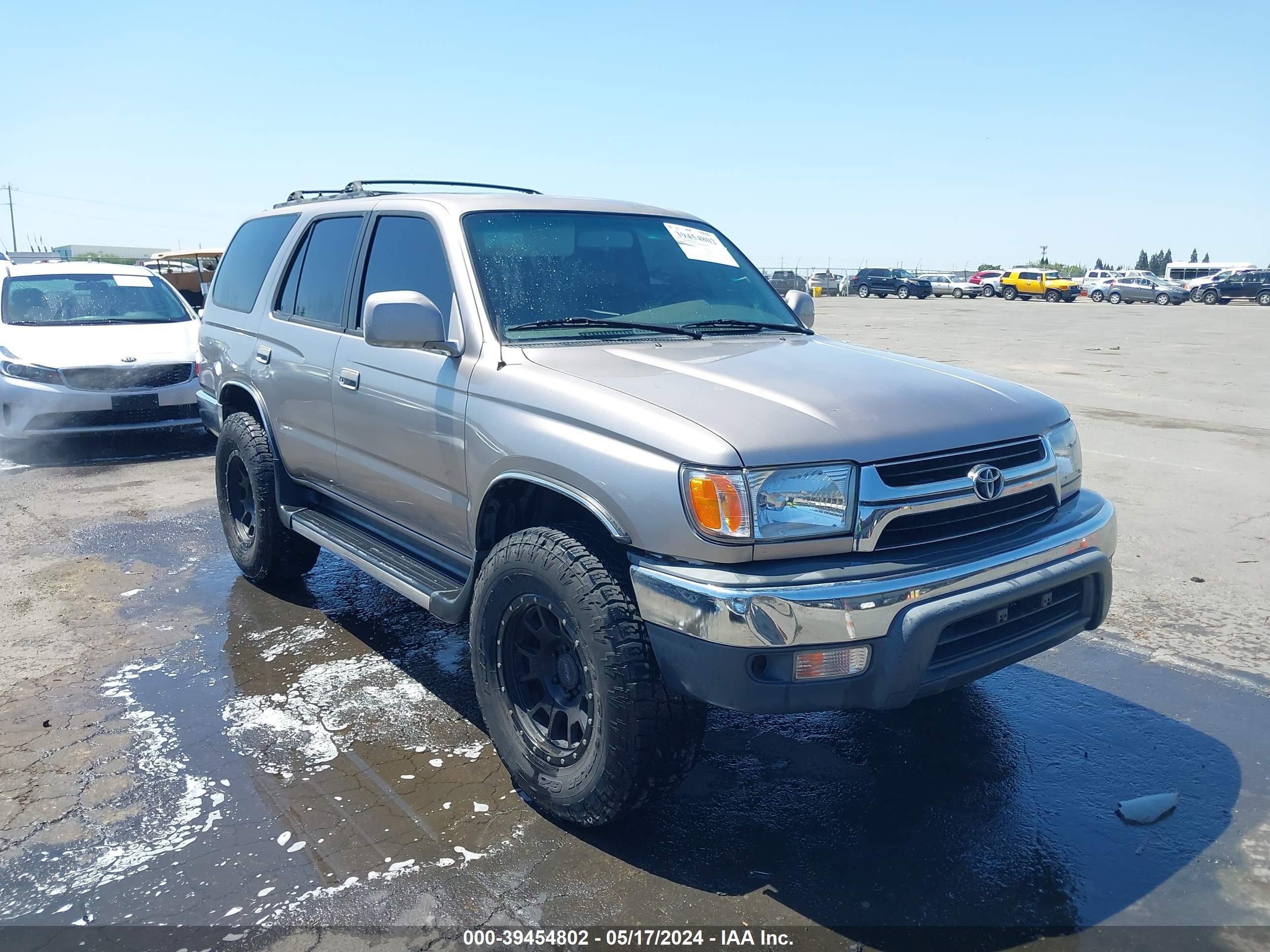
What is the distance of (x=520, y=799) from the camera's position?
10.8 feet

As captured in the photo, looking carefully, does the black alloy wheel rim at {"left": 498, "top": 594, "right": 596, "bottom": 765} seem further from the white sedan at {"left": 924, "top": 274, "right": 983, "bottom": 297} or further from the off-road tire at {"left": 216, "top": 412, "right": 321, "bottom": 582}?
the white sedan at {"left": 924, "top": 274, "right": 983, "bottom": 297}

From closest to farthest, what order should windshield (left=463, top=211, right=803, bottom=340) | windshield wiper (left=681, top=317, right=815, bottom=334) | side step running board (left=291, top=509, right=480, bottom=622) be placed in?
side step running board (left=291, top=509, right=480, bottom=622)
windshield (left=463, top=211, right=803, bottom=340)
windshield wiper (left=681, top=317, right=815, bottom=334)

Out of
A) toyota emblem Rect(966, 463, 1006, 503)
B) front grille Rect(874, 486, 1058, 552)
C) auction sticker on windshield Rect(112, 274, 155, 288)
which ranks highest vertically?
auction sticker on windshield Rect(112, 274, 155, 288)

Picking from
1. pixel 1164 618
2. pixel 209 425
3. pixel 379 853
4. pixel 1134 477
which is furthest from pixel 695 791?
pixel 1134 477

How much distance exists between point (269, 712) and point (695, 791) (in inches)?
69.3

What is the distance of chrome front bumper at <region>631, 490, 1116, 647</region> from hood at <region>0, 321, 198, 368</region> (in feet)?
23.7

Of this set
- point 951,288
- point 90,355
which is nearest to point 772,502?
point 90,355

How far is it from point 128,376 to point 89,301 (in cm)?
173

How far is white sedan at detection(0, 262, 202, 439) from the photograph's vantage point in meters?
8.51

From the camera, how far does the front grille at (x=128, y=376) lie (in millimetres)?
8555

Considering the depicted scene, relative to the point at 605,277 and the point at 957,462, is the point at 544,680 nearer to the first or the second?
the point at 957,462

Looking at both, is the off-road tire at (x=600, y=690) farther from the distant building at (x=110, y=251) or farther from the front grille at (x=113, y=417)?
the distant building at (x=110, y=251)

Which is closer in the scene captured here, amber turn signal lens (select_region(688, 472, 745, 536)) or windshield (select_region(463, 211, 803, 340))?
amber turn signal lens (select_region(688, 472, 745, 536))

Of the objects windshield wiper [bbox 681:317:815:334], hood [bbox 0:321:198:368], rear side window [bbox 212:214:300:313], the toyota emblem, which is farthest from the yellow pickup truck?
the toyota emblem
